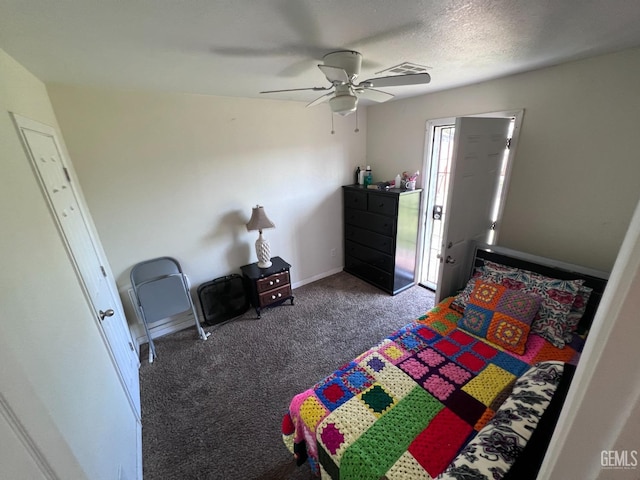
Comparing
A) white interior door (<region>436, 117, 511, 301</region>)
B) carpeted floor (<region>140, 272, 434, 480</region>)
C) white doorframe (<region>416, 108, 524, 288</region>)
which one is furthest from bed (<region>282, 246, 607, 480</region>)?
white doorframe (<region>416, 108, 524, 288</region>)

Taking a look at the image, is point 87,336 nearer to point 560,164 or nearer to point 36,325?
point 36,325

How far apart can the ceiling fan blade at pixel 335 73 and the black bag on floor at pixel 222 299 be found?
2.24 m

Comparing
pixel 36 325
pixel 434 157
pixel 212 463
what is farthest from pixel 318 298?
pixel 36 325

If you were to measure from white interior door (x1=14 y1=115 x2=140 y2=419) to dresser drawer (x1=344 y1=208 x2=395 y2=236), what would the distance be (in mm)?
2621

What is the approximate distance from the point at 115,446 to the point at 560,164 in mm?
3408

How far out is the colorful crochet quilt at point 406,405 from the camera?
1.10 metres

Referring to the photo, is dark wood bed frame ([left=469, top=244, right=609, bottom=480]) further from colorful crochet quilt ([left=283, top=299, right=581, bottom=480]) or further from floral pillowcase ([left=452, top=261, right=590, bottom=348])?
colorful crochet quilt ([left=283, top=299, right=581, bottom=480])

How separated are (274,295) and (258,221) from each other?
34.6 inches

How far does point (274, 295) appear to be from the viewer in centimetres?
292

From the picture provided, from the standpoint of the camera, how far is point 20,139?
3.82 ft

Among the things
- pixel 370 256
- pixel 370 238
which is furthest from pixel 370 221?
pixel 370 256

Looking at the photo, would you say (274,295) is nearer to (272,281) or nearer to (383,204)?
(272,281)

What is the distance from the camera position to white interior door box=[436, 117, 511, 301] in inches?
73.5

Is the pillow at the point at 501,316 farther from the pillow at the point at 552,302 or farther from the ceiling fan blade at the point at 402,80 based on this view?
the ceiling fan blade at the point at 402,80
